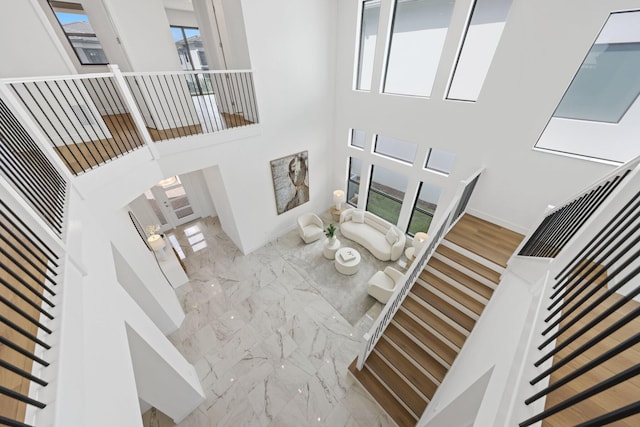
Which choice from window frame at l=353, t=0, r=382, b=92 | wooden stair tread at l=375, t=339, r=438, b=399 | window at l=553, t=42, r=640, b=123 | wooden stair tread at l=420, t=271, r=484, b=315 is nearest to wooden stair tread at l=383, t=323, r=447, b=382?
wooden stair tread at l=375, t=339, r=438, b=399

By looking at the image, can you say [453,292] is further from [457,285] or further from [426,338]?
[426,338]

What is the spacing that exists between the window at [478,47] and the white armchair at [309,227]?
464 cm

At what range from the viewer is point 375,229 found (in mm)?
7156

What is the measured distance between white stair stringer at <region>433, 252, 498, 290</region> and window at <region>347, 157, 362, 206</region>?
366cm

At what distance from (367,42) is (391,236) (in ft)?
16.2

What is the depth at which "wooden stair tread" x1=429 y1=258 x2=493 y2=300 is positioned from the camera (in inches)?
149

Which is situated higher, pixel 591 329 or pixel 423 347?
pixel 591 329

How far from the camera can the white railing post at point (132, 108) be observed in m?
3.23

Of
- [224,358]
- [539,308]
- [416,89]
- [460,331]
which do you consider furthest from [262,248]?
[539,308]

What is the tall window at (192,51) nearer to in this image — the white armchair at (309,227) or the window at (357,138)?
the window at (357,138)

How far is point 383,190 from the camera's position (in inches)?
289

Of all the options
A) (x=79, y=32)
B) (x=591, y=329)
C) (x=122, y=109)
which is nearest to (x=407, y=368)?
(x=591, y=329)

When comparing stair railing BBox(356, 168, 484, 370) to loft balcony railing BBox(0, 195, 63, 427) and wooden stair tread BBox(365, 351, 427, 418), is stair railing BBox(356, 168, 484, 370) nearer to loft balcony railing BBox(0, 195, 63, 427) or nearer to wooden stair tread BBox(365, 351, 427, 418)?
wooden stair tread BBox(365, 351, 427, 418)

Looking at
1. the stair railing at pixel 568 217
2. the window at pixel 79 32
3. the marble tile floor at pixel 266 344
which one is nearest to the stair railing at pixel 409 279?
the marble tile floor at pixel 266 344
